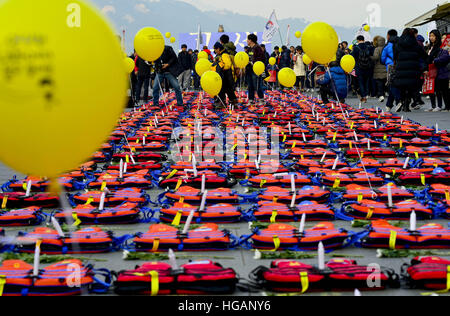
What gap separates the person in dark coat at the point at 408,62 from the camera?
13938mm

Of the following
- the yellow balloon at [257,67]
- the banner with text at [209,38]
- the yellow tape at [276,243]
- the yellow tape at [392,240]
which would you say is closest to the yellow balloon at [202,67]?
the yellow balloon at [257,67]

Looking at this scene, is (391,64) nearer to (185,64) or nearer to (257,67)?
(257,67)

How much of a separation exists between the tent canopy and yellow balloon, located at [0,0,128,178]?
50.6ft

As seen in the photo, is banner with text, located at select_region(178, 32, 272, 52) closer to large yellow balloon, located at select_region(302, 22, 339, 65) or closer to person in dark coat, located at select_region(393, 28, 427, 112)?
person in dark coat, located at select_region(393, 28, 427, 112)

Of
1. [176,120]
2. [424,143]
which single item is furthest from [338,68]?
[424,143]

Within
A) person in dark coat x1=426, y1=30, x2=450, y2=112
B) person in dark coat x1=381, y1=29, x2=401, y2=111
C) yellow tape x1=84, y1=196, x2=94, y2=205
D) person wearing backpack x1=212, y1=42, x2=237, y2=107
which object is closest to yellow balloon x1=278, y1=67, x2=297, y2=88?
person wearing backpack x1=212, y1=42, x2=237, y2=107

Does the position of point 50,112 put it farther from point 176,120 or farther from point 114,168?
point 176,120

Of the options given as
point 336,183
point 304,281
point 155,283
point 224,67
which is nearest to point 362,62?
point 224,67

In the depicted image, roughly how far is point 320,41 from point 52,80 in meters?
5.88

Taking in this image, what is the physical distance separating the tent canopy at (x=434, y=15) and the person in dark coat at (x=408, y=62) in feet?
11.2

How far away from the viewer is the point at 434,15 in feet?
56.4

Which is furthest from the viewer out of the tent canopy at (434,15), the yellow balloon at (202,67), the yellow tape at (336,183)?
the tent canopy at (434,15)

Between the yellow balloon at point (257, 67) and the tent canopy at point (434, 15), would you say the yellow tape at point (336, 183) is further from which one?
the tent canopy at point (434, 15)

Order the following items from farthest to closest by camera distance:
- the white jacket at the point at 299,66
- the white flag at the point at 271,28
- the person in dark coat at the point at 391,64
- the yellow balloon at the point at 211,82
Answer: the white flag at the point at 271,28
the white jacket at the point at 299,66
the person in dark coat at the point at 391,64
the yellow balloon at the point at 211,82
